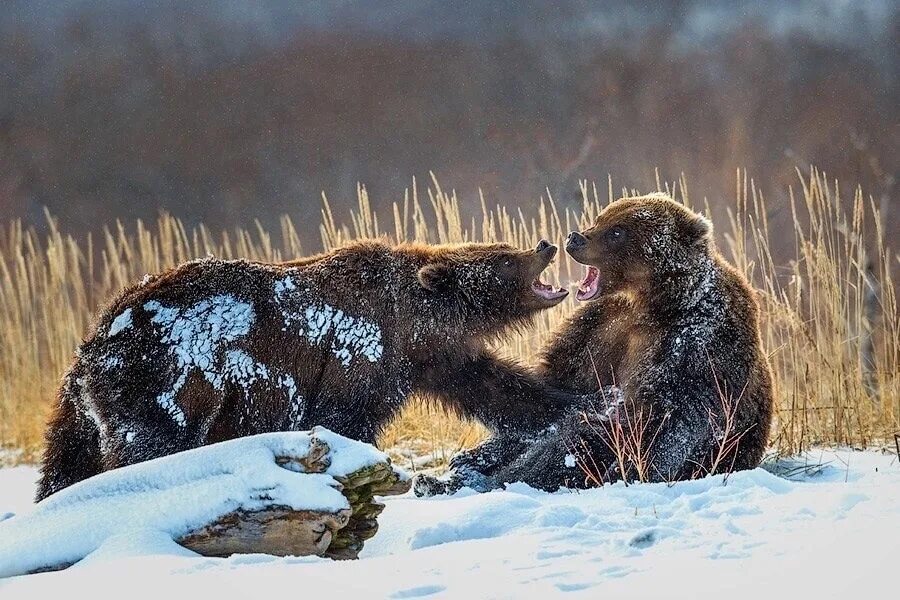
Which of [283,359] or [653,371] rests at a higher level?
[283,359]

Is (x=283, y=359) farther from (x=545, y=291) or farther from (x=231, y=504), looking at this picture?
(x=231, y=504)

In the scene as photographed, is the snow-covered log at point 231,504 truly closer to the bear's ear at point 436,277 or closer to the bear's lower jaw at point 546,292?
the bear's ear at point 436,277

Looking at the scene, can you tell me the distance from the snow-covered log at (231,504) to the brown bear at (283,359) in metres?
0.95

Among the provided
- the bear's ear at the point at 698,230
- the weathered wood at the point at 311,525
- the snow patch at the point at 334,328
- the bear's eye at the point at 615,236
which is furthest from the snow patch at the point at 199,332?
the bear's ear at the point at 698,230

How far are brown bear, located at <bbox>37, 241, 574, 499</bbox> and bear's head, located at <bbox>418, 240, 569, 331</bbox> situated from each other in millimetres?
10

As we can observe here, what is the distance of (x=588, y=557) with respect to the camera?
285cm

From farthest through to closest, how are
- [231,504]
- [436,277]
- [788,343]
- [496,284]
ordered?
[788,343] < [496,284] < [436,277] < [231,504]

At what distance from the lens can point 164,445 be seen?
4410mm

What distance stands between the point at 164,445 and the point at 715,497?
216cm

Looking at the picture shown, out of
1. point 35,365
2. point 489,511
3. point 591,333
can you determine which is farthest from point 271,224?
point 489,511

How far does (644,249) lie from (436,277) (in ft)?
3.04

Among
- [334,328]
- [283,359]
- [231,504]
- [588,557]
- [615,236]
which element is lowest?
[588,557]

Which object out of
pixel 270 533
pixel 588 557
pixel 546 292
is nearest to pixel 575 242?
pixel 546 292

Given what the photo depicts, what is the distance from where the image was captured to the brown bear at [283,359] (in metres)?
4.50
